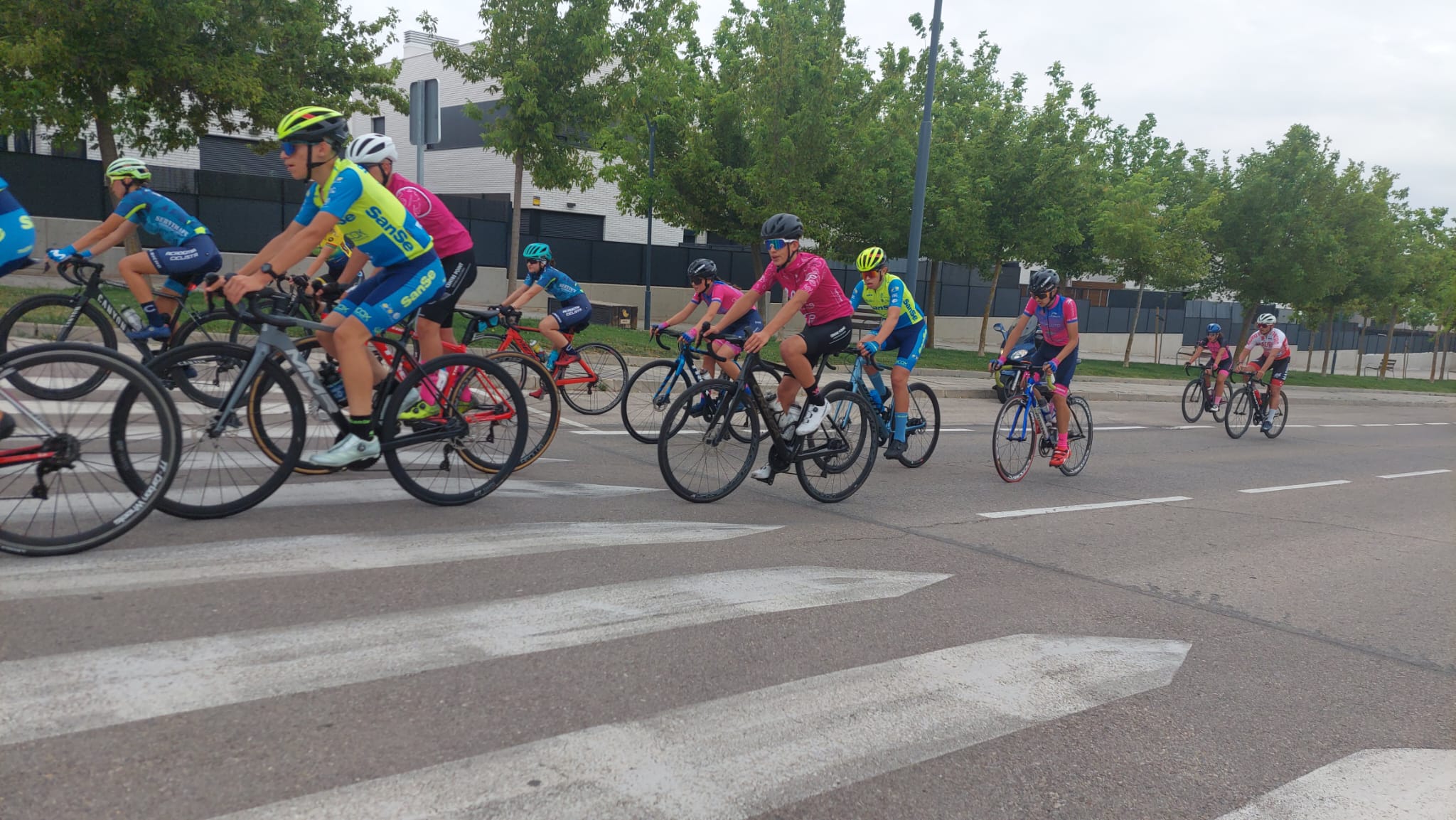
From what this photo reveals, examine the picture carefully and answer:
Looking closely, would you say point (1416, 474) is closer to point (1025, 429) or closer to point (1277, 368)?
point (1277, 368)

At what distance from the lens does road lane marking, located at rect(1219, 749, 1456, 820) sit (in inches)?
125

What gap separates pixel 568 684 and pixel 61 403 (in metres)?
2.80

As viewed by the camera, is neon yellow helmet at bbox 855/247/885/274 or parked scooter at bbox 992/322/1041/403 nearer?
neon yellow helmet at bbox 855/247/885/274

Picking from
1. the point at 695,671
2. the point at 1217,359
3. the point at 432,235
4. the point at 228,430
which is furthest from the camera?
the point at 1217,359

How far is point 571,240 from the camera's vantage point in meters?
29.7

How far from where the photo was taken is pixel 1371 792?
133 inches

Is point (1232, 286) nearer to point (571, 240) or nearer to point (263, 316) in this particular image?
point (571, 240)

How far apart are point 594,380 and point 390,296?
557 cm

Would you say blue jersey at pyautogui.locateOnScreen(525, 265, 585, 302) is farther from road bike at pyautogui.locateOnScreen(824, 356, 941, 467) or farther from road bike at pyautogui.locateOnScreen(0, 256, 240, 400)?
road bike at pyautogui.locateOnScreen(824, 356, 941, 467)

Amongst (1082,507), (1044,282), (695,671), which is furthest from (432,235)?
(1082,507)

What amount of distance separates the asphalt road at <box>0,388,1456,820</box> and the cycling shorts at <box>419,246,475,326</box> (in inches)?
48.6

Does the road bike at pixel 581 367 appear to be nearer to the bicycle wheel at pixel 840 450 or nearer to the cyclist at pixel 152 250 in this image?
the cyclist at pixel 152 250

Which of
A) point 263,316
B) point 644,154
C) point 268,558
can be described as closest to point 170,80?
point 644,154

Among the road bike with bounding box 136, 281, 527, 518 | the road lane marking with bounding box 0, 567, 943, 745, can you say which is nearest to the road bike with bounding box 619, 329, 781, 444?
the road bike with bounding box 136, 281, 527, 518
